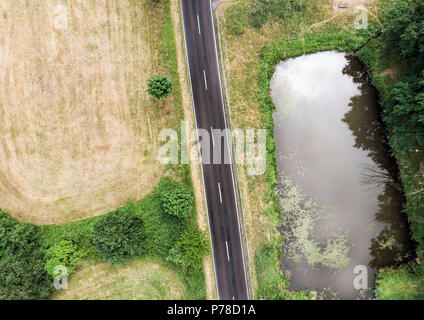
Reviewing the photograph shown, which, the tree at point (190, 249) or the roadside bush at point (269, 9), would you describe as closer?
the tree at point (190, 249)

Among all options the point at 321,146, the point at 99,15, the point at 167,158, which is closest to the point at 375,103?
the point at 321,146

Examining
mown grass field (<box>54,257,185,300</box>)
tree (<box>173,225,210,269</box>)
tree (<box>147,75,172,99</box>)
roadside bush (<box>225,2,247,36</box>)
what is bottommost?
mown grass field (<box>54,257,185,300</box>)

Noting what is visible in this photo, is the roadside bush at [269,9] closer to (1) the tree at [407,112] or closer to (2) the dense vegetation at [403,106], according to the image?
(2) the dense vegetation at [403,106]

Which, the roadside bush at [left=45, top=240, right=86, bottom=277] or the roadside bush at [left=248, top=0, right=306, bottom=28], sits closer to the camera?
the roadside bush at [left=45, top=240, right=86, bottom=277]

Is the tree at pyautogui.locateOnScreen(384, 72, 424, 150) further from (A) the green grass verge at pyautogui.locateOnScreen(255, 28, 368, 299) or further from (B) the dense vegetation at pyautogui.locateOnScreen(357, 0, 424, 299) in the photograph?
(A) the green grass verge at pyautogui.locateOnScreen(255, 28, 368, 299)

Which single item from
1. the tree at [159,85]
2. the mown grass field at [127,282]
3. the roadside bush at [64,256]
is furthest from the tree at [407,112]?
the roadside bush at [64,256]

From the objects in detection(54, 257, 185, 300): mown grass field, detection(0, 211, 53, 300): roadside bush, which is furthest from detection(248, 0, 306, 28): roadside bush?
detection(0, 211, 53, 300): roadside bush

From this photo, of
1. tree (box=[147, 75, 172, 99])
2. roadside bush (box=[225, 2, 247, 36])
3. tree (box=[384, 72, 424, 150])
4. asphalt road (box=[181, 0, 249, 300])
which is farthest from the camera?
roadside bush (box=[225, 2, 247, 36])
